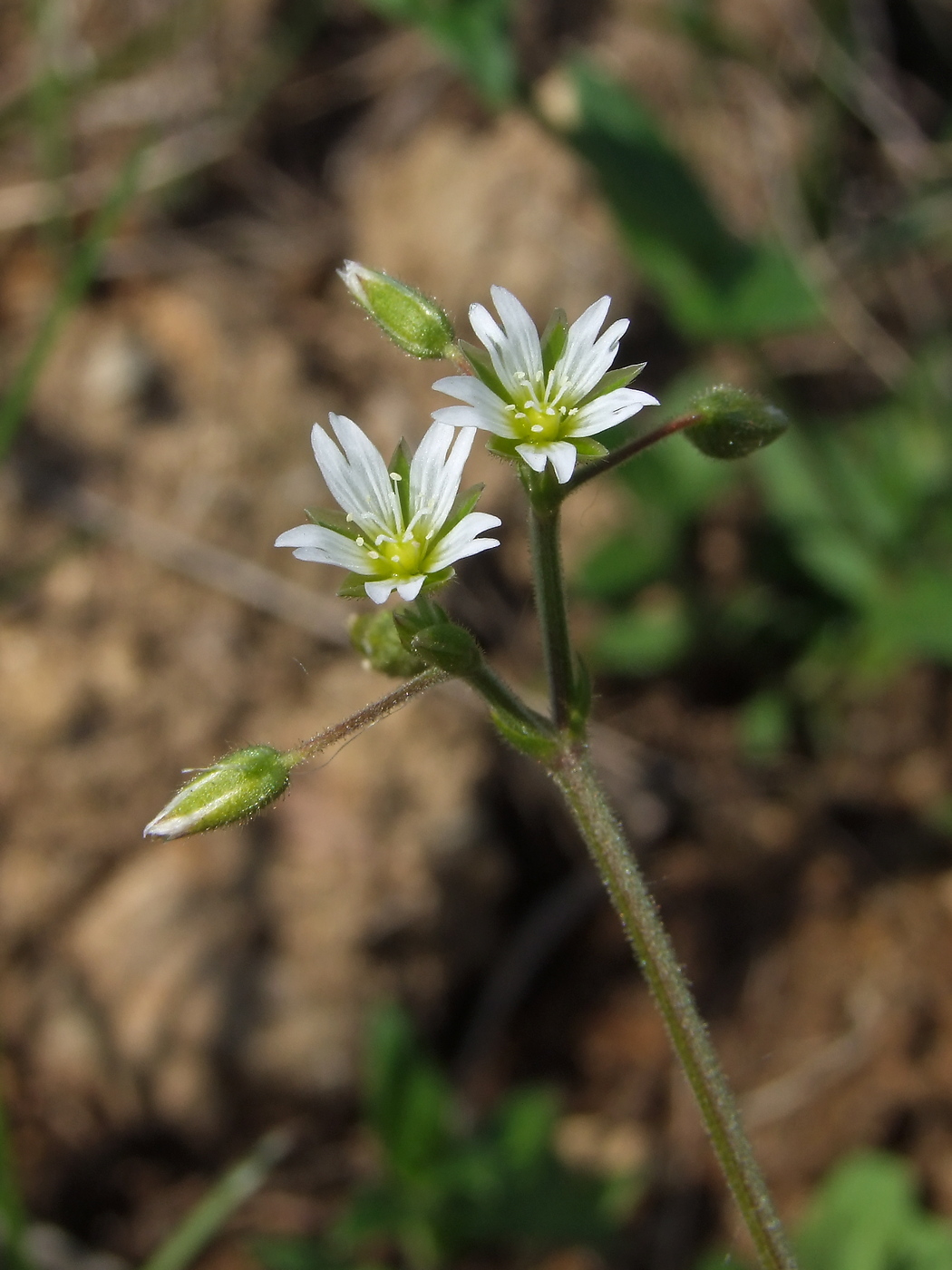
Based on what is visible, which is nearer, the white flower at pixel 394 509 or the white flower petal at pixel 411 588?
the white flower petal at pixel 411 588

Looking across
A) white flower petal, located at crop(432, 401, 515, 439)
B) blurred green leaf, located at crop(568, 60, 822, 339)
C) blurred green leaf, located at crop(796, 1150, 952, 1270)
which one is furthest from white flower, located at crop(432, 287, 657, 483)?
blurred green leaf, located at crop(796, 1150, 952, 1270)

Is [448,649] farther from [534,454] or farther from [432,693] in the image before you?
[432,693]

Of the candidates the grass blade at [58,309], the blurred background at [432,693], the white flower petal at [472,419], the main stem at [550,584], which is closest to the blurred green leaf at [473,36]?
the blurred background at [432,693]

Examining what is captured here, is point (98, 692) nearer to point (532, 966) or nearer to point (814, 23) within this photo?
point (532, 966)

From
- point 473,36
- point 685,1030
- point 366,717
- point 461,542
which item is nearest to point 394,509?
point 461,542

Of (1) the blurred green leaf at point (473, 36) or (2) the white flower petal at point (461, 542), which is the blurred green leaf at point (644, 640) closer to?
(1) the blurred green leaf at point (473, 36)
